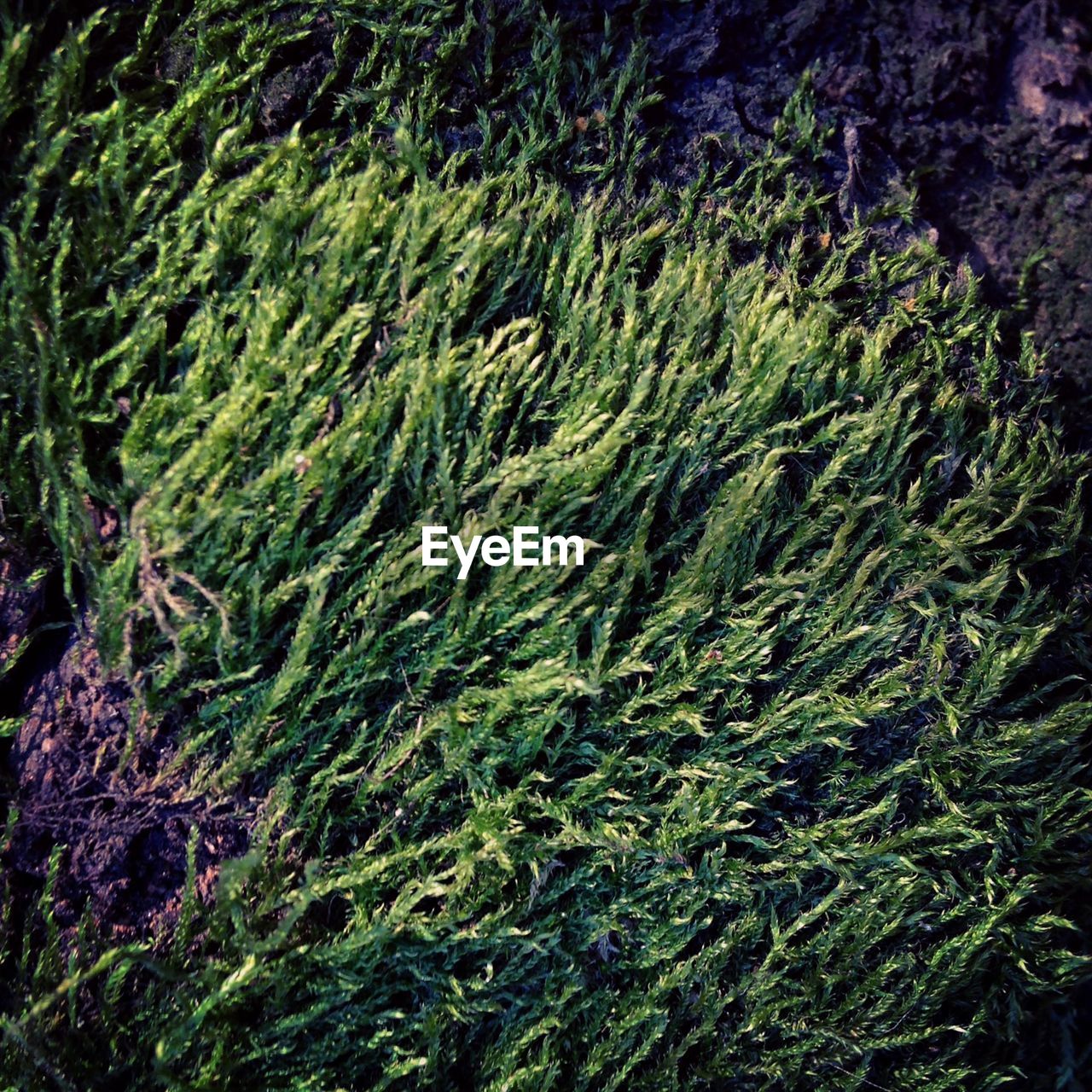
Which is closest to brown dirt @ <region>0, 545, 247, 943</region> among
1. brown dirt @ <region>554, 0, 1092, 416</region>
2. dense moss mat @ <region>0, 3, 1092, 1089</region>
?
dense moss mat @ <region>0, 3, 1092, 1089</region>

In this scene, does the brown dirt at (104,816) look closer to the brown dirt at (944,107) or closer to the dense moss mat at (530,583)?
the dense moss mat at (530,583)

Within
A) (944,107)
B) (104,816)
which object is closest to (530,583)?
(104,816)

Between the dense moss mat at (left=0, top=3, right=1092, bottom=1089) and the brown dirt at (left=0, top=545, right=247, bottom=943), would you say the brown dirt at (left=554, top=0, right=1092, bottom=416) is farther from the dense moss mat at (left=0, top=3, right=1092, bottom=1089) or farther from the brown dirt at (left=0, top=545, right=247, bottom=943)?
the brown dirt at (left=0, top=545, right=247, bottom=943)

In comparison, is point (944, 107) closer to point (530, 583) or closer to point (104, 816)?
point (530, 583)

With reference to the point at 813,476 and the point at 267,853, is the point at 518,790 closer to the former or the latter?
the point at 267,853

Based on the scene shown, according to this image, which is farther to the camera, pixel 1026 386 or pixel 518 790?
pixel 1026 386

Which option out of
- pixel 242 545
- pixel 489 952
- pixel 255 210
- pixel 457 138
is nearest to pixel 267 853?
pixel 489 952
